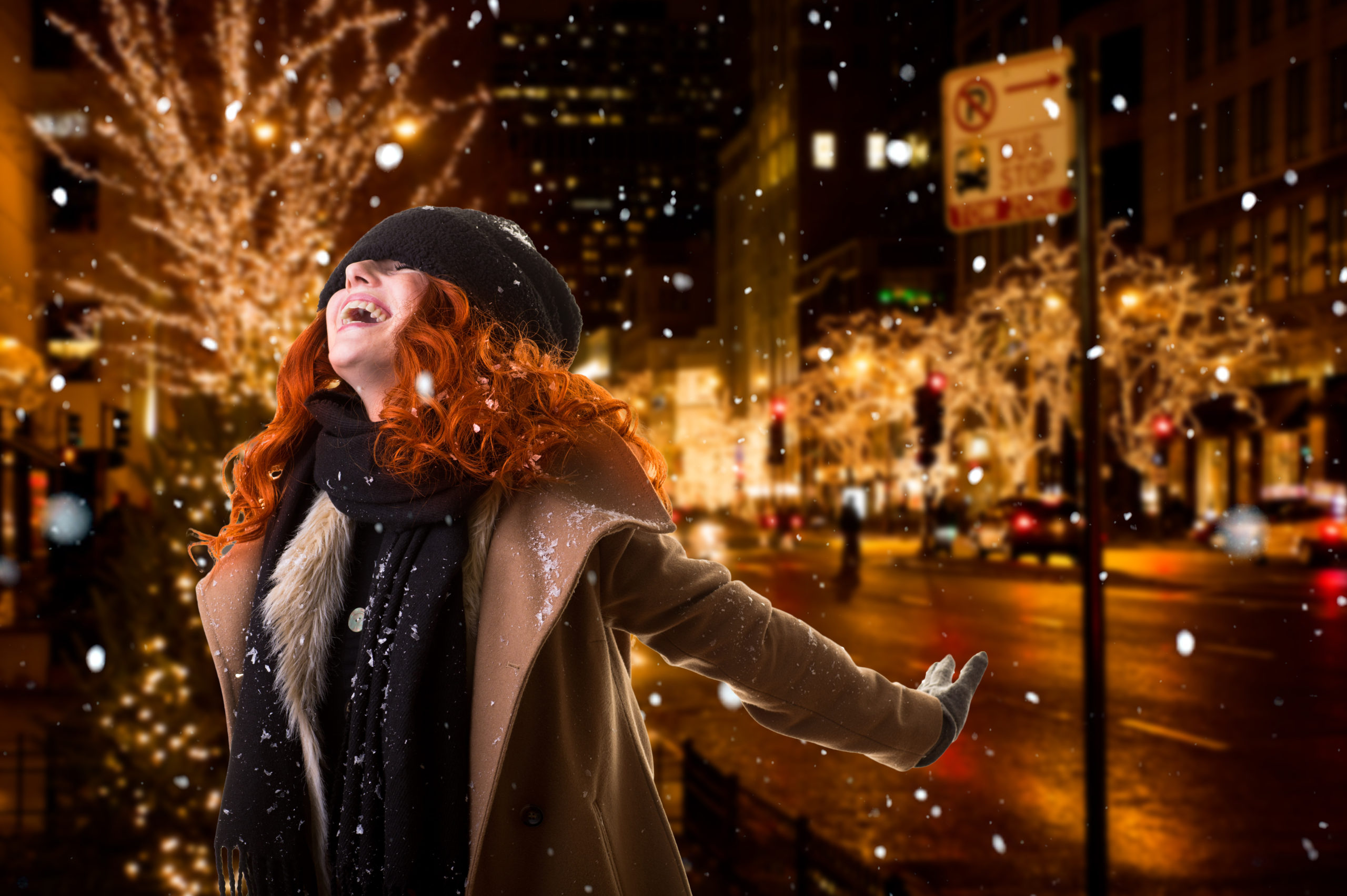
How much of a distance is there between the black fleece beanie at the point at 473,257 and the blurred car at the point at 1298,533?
21.6m

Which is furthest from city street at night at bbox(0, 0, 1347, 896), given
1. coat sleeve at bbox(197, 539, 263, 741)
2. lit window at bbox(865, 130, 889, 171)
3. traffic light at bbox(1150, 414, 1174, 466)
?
lit window at bbox(865, 130, 889, 171)

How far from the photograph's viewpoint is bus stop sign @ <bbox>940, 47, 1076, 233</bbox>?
452cm

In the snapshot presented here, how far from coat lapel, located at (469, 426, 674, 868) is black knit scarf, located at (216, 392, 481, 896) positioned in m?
0.05

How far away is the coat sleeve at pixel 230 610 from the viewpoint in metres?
1.70

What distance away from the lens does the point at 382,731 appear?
1.52m

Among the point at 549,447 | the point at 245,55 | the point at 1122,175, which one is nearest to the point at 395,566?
the point at 549,447

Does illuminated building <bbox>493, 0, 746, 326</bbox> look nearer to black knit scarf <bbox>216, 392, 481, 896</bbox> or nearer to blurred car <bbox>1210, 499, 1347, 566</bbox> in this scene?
black knit scarf <bbox>216, 392, 481, 896</bbox>

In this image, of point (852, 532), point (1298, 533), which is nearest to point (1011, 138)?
point (852, 532)

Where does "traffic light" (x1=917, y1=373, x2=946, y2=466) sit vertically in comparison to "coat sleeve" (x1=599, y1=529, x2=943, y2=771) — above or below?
above

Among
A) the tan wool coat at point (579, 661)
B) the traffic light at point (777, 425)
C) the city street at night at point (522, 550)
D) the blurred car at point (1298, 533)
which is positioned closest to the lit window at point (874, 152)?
the city street at night at point (522, 550)

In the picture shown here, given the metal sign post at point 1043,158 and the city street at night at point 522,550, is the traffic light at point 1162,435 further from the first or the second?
the metal sign post at point 1043,158

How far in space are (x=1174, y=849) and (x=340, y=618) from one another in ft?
18.5

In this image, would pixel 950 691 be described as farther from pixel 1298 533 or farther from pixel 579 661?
pixel 1298 533

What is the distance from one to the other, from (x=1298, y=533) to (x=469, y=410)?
880 inches
